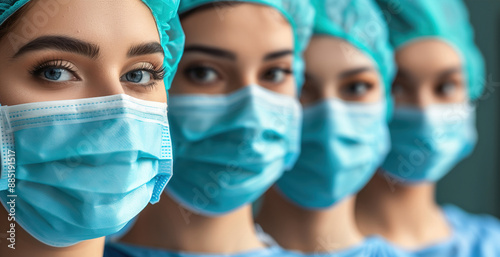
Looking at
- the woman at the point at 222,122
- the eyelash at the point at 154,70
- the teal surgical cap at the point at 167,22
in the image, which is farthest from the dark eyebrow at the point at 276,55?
the eyelash at the point at 154,70

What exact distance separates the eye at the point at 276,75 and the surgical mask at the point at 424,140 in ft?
3.20

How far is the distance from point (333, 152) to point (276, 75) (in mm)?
441

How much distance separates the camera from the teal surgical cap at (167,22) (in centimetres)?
129

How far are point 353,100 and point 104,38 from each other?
123 cm

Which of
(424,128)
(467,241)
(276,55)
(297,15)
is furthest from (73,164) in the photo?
(467,241)

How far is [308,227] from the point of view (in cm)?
248

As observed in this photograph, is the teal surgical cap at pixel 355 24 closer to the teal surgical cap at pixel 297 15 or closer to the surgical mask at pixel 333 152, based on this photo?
the teal surgical cap at pixel 297 15

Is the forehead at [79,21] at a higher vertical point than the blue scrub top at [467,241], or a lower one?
higher

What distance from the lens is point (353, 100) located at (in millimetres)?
2344

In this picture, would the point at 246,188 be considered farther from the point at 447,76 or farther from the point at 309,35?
the point at 447,76

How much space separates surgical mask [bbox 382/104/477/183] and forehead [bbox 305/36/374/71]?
55 centimetres

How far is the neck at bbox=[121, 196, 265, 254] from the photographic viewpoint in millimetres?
1960

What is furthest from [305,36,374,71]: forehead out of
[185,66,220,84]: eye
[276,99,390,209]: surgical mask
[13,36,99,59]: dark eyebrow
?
[13,36,99,59]: dark eyebrow

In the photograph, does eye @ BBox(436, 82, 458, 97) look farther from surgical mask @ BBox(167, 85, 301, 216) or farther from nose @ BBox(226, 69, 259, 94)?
nose @ BBox(226, 69, 259, 94)
